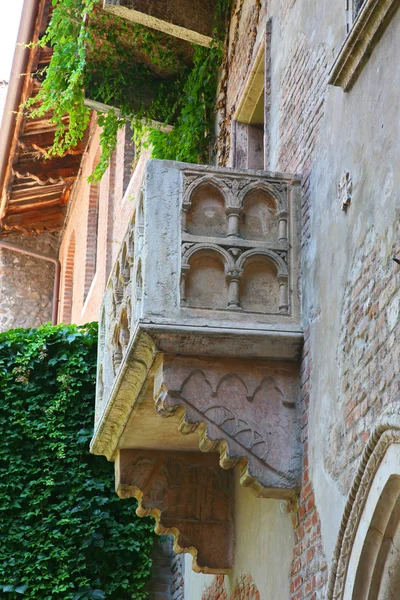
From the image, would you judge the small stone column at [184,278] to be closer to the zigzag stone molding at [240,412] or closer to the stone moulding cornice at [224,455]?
the zigzag stone molding at [240,412]

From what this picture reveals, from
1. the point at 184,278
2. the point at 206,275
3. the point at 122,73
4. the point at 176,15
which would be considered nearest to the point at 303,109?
the point at 206,275

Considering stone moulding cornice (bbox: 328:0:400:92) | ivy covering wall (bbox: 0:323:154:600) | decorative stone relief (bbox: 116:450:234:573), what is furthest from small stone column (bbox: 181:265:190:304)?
ivy covering wall (bbox: 0:323:154:600)

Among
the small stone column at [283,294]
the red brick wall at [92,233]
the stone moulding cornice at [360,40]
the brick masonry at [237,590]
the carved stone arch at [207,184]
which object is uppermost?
the red brick wall at [92,233]

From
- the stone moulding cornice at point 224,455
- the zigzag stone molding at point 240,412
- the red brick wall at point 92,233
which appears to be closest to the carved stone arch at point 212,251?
the zigzag stone molding at point 240,412

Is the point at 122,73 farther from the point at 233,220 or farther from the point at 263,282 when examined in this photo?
the point at 263,282

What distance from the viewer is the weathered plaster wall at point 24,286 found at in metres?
18.0

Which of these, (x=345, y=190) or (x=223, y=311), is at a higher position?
(x=345, y=190)

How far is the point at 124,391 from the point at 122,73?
4.59 metres

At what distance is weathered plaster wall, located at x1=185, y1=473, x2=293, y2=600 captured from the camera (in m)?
6.19

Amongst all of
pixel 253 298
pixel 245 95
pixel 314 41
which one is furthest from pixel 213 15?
pixel 253 298

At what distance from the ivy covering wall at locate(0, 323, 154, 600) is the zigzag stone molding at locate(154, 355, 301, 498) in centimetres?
393

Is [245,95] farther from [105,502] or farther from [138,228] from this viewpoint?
[105,502]

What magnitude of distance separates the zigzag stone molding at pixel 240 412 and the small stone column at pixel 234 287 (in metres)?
0.30

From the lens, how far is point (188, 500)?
7535mm
